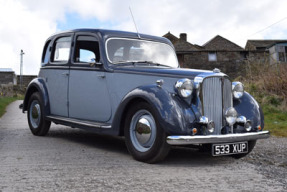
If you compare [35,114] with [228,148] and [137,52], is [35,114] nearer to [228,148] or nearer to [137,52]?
[137,52]

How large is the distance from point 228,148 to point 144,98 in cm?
120

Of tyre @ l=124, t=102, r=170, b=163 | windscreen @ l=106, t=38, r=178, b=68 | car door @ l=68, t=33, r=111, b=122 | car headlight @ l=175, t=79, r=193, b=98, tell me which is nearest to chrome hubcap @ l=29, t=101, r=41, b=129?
car door @ l=68, t=33, r=111, b=122

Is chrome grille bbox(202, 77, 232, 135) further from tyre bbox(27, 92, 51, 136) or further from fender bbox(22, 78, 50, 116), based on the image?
tyre bbox(27, 92, 51, 136)

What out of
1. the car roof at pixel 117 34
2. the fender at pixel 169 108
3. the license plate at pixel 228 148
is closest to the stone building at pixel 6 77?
the car roof at pixel 117 34

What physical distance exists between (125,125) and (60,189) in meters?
1.67

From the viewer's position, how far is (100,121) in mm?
5543

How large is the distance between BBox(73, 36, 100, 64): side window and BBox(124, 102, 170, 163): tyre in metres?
1.44

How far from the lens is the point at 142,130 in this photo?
4.60 m

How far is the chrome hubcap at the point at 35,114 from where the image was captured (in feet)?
23.3

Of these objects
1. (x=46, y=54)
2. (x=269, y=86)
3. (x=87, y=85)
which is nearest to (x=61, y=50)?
(x=46, y=54)

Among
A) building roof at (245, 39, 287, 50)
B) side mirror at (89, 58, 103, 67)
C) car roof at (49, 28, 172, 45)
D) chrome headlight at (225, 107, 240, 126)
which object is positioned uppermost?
building roof at (245, 39, 287, 50)

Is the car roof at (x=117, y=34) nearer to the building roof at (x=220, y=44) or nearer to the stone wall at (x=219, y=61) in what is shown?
the stone wall at (x=219, y=61)

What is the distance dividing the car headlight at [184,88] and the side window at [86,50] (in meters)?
1.78

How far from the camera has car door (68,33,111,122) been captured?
5.52 m
